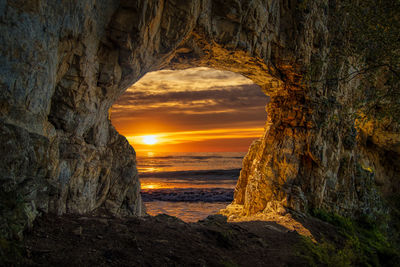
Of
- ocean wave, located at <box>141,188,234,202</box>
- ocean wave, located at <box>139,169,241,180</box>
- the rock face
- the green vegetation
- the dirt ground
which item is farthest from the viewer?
ocean wave, located at <box>139,169,241,180</box>

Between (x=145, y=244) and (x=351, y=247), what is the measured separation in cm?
925

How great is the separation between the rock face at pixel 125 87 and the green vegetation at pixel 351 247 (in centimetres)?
79

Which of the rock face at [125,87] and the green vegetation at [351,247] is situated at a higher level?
the rock face at [125,87]

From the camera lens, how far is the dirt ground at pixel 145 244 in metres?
4.25

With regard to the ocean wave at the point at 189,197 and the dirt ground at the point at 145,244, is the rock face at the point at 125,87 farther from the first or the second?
the ocean wave at the point at 189,197

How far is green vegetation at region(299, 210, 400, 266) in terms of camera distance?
7.66 meters

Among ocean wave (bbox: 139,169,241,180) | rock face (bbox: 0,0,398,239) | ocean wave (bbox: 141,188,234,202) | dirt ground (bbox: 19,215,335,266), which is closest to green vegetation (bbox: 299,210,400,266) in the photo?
dirt ground (bbox: 19,215,335,266)

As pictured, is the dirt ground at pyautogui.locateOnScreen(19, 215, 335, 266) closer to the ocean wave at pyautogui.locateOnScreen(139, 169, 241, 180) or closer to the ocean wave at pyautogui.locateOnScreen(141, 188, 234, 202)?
the ocean wave at pyautogui.locateOnScreen(141, 188, 234, 202)

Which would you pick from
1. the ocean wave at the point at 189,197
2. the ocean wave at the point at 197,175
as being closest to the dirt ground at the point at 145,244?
the ocean wave at the point at 189,197

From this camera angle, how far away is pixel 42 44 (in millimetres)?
4914

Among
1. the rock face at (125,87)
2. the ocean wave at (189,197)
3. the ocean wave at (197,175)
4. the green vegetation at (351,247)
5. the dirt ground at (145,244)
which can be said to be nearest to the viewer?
the dirt ground at (145,244)

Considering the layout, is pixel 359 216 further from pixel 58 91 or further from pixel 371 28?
pixel 58 91

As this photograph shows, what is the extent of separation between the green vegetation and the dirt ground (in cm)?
62

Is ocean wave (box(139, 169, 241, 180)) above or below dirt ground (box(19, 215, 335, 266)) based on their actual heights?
below
